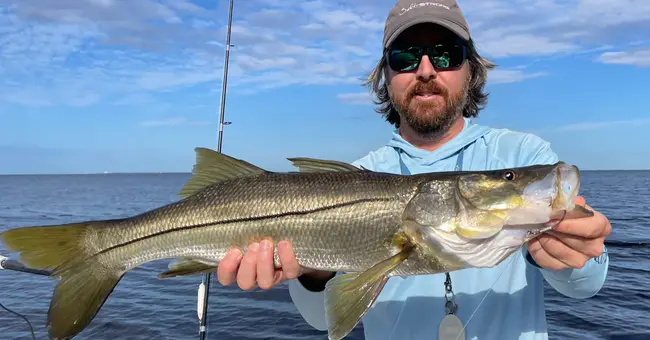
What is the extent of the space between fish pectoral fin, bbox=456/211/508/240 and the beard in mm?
1108

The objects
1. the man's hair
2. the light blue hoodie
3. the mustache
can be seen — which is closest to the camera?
the light blue hoodie

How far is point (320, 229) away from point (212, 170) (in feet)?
2.91

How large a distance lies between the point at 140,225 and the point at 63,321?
2.44ft

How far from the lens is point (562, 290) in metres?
Answer: 3.19

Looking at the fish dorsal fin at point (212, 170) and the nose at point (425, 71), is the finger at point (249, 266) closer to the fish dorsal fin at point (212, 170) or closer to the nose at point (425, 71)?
the fish dorsal fin at point (212, 170)

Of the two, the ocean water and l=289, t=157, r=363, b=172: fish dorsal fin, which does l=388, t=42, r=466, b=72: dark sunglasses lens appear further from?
the ocean water

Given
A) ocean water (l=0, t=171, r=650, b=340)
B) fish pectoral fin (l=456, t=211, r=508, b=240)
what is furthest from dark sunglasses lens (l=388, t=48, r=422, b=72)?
ocean water (l=0, t=171, r=650, b=340)

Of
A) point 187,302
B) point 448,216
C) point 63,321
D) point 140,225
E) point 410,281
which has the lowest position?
point 187,302

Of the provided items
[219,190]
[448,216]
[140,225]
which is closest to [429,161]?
[448,216]

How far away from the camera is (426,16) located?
387 centimetres

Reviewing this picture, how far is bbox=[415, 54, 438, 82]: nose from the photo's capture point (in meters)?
3.81

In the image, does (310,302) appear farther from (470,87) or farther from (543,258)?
(470,87)

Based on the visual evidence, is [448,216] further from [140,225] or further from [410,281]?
[140,225]

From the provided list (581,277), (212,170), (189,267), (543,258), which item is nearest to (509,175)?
(543,258)
